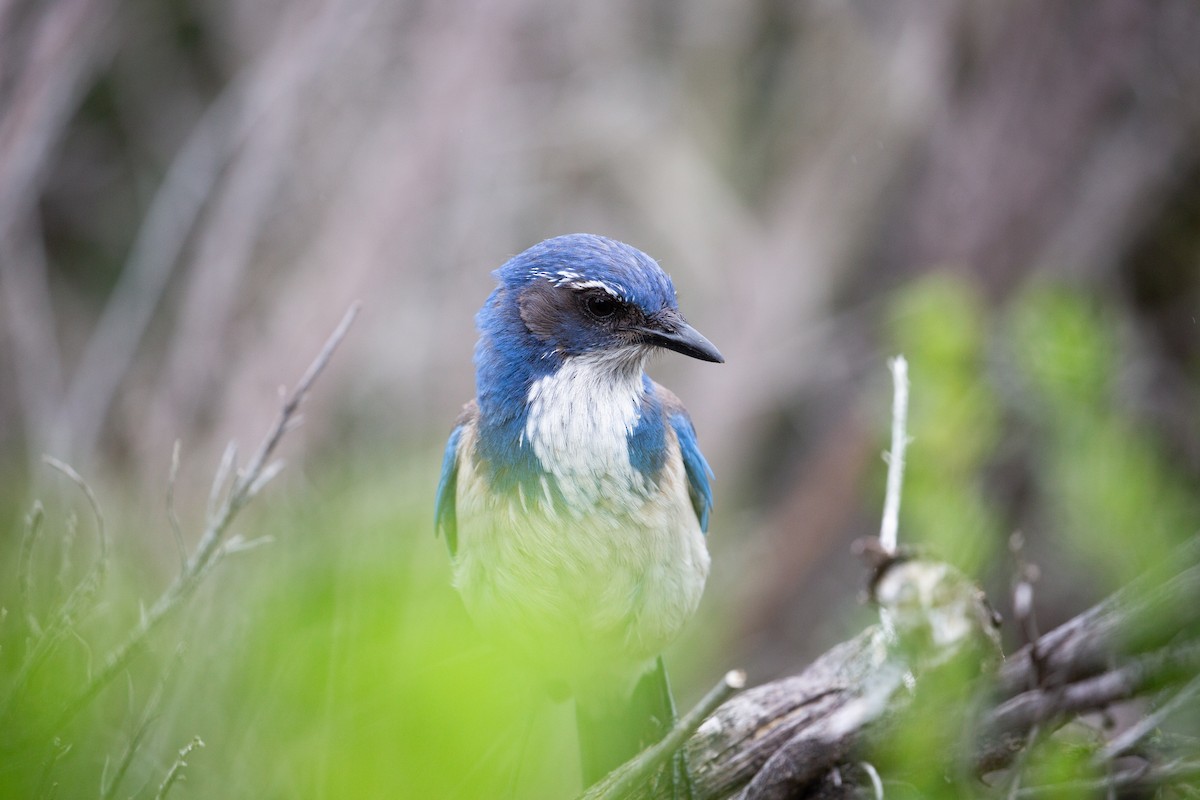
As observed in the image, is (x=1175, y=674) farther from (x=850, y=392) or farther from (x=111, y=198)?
(x=111, y=198)

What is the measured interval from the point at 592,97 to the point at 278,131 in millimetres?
2818

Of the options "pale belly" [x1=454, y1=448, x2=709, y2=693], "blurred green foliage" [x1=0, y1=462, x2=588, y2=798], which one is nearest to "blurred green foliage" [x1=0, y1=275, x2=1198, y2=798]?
"blurred green foliage" [x1=0, y1=462, x2=588, y2=798]

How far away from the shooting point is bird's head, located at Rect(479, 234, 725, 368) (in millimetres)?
3762

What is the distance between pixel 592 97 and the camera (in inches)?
320

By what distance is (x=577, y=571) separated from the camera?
11.9ft

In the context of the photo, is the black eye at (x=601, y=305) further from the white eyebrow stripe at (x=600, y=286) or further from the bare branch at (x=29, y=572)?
the bare branch at (x=29, y=572)

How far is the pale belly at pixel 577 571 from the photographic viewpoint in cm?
361

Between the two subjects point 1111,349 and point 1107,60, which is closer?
point 1111,349

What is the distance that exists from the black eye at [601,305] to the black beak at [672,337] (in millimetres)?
111

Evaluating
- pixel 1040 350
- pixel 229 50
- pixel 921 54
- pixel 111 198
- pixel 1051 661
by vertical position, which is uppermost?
pixel 921 54

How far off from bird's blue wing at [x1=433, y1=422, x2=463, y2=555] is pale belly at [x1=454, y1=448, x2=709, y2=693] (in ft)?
0.79

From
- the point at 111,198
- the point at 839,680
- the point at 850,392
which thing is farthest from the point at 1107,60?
the point at 111,198

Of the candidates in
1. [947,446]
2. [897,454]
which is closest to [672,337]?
[897,454]

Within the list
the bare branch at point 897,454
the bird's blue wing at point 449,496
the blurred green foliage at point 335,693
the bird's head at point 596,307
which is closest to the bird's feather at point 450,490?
the bird's blue wing at point 449,496
